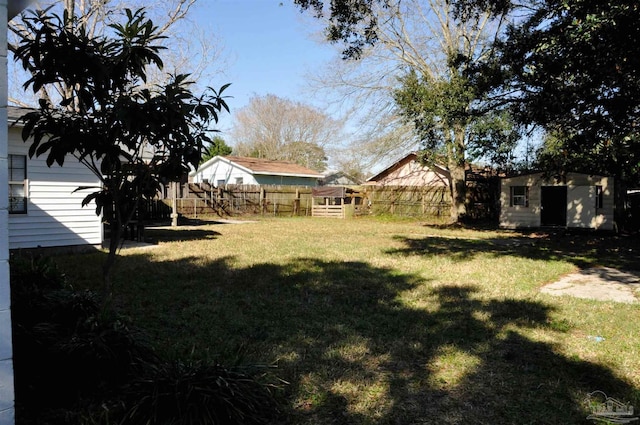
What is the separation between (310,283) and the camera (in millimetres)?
7406

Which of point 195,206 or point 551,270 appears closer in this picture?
point 551,270

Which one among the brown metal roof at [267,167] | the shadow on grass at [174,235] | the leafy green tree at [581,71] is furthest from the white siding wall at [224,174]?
the leafy green tree at [581,71]

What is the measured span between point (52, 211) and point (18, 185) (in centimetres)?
86

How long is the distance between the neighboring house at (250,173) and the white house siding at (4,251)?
27492mm

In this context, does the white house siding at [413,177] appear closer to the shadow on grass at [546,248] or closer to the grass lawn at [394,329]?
the shadow on grass at [546,248]

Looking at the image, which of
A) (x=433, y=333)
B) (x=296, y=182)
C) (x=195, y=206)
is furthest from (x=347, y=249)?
(x=296, y=182)

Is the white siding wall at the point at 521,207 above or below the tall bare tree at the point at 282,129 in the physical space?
below

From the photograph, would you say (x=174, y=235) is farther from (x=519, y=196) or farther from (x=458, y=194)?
(x=519, y=196)

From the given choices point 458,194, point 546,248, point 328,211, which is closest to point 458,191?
point 458,194

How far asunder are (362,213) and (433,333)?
21732 millimetres

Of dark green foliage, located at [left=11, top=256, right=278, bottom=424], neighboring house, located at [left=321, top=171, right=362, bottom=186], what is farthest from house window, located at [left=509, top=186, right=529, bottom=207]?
neighboring house, located at [left=321, top=171, right=362, bottom=186]

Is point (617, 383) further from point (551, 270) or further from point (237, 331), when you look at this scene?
point (551, 270)

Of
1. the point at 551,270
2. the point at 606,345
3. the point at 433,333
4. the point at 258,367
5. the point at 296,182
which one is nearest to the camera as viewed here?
the point at 258,367

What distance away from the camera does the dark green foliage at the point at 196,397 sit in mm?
2664
